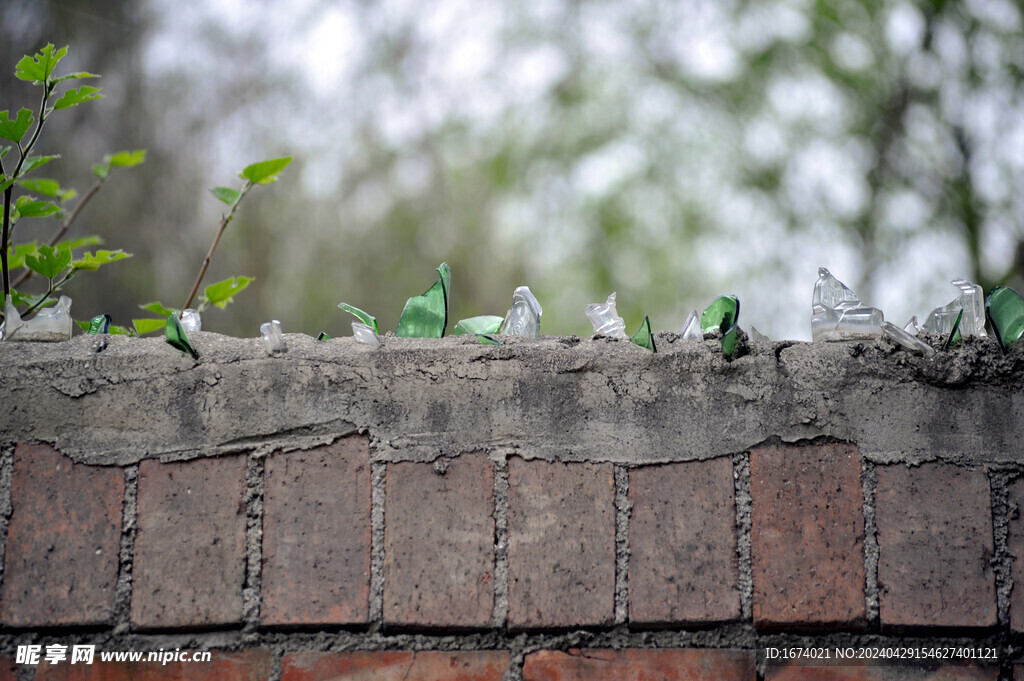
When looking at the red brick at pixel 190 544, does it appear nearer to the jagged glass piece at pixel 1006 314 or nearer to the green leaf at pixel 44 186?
the green leaf at pixel 44 186

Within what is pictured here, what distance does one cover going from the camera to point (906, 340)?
2.52 feet

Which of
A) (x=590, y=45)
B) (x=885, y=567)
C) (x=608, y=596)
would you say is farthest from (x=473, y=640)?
(x=590, y=45)

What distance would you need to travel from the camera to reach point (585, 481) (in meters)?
0.75

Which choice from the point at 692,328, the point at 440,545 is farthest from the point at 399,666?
the point at 692,328

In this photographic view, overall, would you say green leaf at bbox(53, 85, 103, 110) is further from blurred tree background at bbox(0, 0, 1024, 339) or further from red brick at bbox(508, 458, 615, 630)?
blurred tree background at bbox(0, 0, 1024, 339)

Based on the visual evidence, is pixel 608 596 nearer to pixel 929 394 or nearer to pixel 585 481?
pixel 585 481

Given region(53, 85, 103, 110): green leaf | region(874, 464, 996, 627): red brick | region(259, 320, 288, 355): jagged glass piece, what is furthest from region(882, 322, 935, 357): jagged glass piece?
region(53, 85, 103, 110): green leaf

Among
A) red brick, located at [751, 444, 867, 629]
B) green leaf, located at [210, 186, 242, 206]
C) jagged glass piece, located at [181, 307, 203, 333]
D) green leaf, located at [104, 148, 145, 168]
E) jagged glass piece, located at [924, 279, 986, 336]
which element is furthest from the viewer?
green leaf, located at [104, 148, 145, 168]

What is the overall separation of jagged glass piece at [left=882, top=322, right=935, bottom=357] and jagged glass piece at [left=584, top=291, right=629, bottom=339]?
0.86ft

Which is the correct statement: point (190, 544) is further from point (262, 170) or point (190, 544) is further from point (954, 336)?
point (954, 336)

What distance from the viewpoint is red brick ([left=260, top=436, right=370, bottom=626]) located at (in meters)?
0.72

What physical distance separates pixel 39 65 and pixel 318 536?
583 mm

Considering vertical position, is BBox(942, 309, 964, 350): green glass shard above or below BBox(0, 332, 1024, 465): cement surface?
above

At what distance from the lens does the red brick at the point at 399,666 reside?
720 mm
